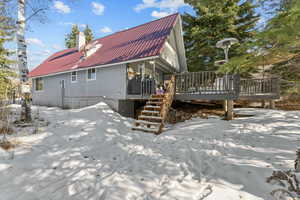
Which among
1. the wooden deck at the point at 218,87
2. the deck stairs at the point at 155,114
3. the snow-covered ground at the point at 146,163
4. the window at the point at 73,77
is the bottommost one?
the snow-covered ground at the point at 146,163

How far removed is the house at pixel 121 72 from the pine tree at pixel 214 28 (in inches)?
85.3

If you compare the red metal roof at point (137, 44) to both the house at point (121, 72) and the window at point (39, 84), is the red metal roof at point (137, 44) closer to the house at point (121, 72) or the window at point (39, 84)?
the house at point (121, 72)

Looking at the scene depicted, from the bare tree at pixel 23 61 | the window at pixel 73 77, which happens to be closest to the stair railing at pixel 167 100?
the bare tree at pixel 23 61

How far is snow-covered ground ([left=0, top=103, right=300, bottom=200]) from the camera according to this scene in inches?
94.8

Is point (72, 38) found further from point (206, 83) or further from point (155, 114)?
point (206, 83)

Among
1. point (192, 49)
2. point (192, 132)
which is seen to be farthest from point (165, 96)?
point (192, 49)

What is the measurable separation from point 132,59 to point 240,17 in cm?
1284

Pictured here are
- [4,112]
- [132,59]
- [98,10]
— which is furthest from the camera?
[98,10]

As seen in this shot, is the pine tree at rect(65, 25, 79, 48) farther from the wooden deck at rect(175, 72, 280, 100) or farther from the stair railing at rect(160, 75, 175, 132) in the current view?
the wooden deck at rect(175, 72, 280, 100)

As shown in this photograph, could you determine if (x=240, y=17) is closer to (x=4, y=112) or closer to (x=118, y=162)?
(x=118, y=162)

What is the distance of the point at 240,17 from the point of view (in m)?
14.1

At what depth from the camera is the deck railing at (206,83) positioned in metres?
6.48

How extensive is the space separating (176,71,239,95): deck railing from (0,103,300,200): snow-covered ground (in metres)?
1.85

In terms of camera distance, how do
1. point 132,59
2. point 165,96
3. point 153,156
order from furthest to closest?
point 132,59
point 165,96
point 153,156
